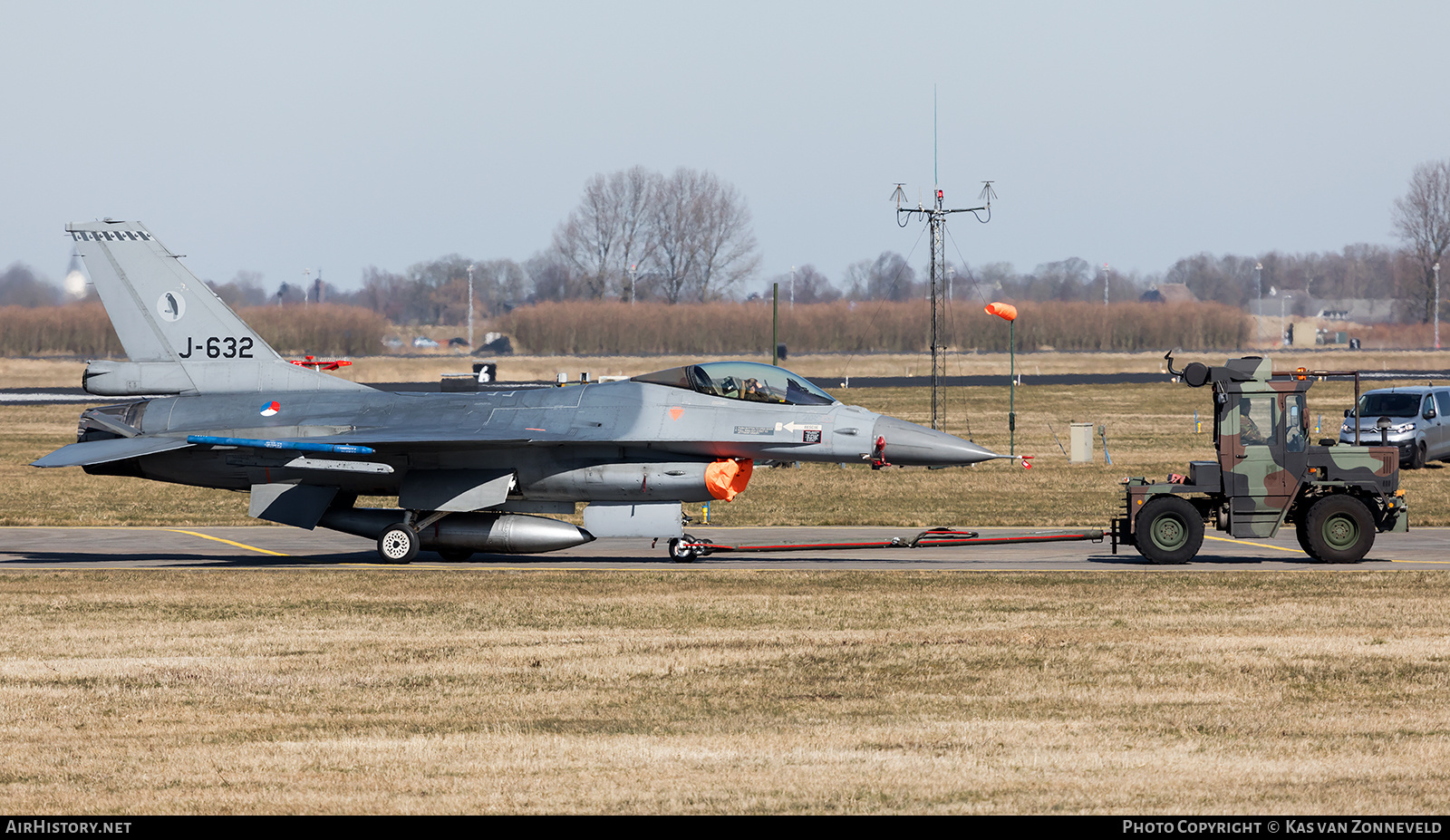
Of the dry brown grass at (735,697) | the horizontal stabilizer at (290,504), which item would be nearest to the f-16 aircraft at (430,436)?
the horizontal stabilizer at (290,504)

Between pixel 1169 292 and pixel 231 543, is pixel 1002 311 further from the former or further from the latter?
pixel 1169 292

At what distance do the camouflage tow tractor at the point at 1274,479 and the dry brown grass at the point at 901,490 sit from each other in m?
5.79

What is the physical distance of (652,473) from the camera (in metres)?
20.0

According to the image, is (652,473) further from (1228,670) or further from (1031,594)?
(1228,670)

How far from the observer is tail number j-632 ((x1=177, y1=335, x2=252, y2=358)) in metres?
21.6

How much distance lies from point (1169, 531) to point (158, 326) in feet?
48.4

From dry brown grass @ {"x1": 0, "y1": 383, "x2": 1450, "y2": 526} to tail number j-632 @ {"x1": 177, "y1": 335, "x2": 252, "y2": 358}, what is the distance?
19.2 ft

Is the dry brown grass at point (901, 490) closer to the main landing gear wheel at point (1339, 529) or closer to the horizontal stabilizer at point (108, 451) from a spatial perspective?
the main landing gear wheel at point (1339, 529)

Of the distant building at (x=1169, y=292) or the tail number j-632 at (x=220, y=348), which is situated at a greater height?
the distant building at (x=1169, y=292)

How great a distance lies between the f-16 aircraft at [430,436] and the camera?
1967cm

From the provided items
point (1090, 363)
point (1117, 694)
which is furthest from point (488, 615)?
point (1090, 363)

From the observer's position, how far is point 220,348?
21.6 meters

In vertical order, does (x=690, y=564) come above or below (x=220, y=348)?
below

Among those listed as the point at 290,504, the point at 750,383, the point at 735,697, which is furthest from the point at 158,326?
the point at 735,697
